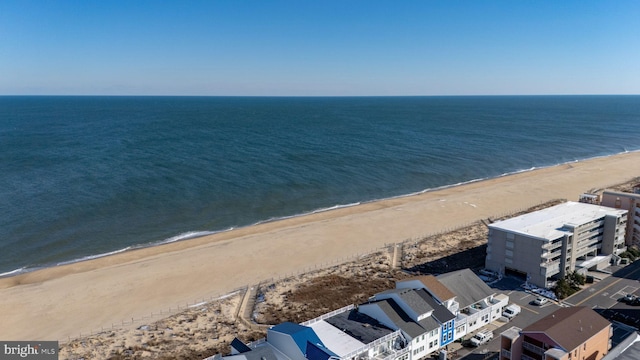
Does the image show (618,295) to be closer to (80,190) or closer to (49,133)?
(80,190)

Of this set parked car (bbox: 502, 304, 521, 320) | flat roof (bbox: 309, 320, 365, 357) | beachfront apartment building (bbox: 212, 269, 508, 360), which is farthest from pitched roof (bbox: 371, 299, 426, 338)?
parked car (bbox: 502, 304, 521, 320)

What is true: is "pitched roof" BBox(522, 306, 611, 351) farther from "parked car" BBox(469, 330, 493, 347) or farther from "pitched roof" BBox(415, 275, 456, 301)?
"pitched roof" BBox(415, 275, 456, 301)

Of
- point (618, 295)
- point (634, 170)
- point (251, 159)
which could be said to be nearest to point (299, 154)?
point (251, 159)

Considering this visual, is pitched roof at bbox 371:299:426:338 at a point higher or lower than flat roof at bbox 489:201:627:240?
lower

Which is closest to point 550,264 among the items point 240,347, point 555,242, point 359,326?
point 555,242

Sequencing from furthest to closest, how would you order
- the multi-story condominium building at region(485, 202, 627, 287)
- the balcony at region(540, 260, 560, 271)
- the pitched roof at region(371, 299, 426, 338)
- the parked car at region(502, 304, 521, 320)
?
the multi-story condominium building at region(485, 202, 627, 287)
the balcony at region(540, 260, 560, 271)
the parked car at region(502, 304, 521, 320)
the pitched roof at region(371, 299, 426, 338)

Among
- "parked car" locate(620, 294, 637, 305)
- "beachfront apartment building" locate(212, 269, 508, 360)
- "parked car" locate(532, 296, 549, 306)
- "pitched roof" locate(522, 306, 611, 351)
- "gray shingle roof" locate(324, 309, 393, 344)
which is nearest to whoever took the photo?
"pitched roof" locate(522, 306, 611, 351)

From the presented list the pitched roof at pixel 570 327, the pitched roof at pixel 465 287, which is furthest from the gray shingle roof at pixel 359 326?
the pitched roof at pixel 570 327

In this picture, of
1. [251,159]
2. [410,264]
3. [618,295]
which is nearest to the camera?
[618,295]
